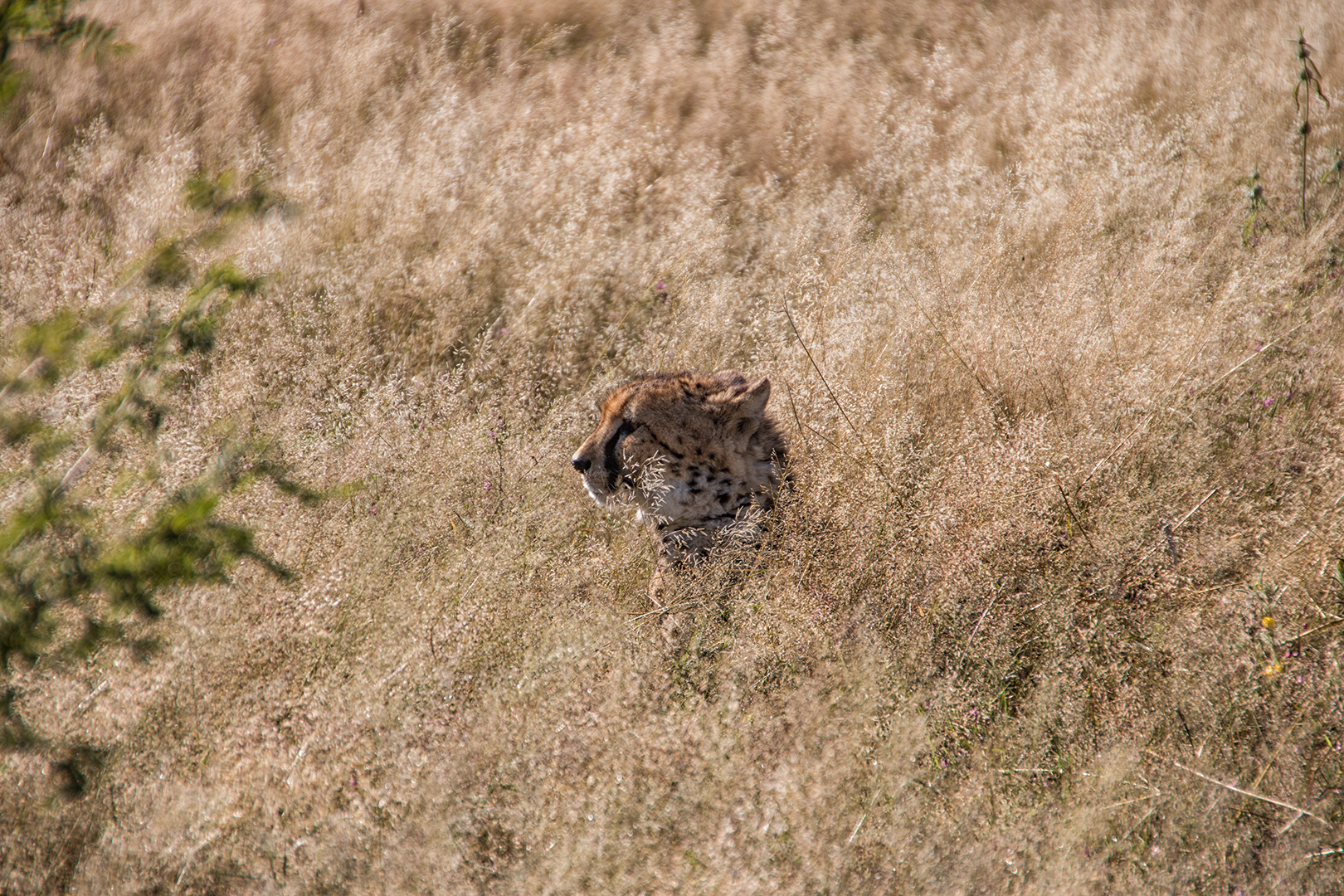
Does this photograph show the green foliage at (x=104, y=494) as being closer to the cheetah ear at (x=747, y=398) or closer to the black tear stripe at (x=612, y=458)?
the black tear stripe at (x=612, y=458)

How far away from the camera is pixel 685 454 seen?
3.68 m

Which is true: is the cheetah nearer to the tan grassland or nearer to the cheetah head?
the cheetah head

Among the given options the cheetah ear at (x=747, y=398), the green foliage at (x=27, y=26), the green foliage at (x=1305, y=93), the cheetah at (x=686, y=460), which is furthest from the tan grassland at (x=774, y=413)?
the green foliage at (x=27, y=26)

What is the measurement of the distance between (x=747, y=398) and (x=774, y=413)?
2.01 feet

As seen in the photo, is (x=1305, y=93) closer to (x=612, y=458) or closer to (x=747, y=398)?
(x=747, y=398)

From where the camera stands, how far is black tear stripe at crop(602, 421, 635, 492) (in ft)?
11.9

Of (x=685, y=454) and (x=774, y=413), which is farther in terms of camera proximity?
(x=774, y=413)

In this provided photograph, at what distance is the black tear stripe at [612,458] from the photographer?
3631mm

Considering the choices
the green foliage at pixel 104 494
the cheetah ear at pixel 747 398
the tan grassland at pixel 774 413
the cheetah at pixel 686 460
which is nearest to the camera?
the tan grassland at pixel 774 413

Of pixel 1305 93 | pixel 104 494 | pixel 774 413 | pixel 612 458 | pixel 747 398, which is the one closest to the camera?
pixel 747 398

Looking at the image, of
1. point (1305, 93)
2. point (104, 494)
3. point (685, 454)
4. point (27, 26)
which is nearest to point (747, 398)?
point (685, 454)

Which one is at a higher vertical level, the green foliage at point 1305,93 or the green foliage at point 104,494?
the green foliage at point 104,494

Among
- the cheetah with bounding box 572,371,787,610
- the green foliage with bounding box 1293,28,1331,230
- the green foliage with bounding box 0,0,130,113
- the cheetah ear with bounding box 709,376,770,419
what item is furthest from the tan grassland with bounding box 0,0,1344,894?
the green foliage with bounding box 0,0,130,113

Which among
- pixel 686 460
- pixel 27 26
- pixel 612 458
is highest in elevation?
pixel 27 26
